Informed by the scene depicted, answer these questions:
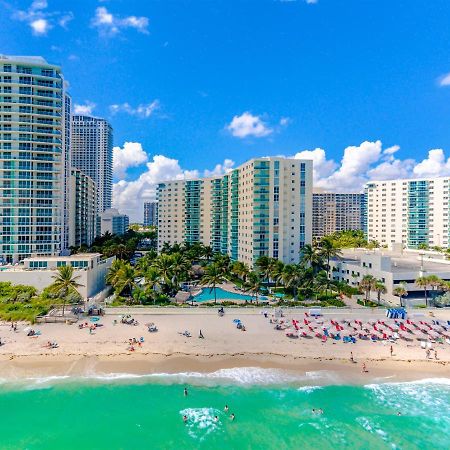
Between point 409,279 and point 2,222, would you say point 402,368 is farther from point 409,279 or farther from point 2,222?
point 2,222

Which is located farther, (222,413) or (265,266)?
(265,266)

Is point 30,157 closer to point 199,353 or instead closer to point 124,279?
point 124,279

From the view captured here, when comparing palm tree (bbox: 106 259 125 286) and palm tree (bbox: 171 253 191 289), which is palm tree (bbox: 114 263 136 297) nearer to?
palm tree (bbox: 106 259 125 286)

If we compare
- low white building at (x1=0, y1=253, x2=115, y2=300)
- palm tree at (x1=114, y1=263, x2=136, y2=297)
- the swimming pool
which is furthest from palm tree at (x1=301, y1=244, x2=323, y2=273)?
low white building at (x1=0, y1=253, x2=115, y2=300)

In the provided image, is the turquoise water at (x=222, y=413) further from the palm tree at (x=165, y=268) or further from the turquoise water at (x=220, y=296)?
the turquoise water at (x=220, y=296)

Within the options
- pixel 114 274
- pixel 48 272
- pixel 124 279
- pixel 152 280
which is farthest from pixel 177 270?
pixel 48 272

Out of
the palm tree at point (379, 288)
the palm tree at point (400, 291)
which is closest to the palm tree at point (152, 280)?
the palm tree at point (379, 288)
